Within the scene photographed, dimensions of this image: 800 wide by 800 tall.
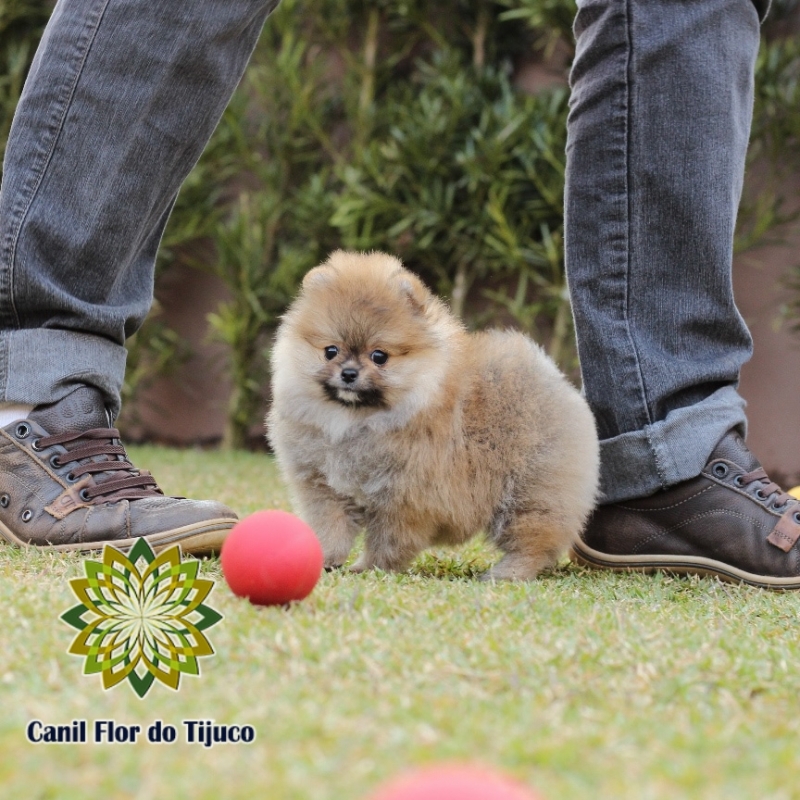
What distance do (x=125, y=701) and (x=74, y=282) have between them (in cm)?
109

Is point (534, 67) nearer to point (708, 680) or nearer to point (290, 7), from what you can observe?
point (290, 7)

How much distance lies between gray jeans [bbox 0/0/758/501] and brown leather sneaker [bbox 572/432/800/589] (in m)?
0.05

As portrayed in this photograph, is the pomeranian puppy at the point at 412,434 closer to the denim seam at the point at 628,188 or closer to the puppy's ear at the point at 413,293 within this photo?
the puppy's ear at the point at 413,293

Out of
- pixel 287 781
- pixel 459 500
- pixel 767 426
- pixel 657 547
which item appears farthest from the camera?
pixel 767 426

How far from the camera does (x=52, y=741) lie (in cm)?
88

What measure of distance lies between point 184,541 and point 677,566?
3.27 feet

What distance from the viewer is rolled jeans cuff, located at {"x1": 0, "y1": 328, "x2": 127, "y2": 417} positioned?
1.81 m

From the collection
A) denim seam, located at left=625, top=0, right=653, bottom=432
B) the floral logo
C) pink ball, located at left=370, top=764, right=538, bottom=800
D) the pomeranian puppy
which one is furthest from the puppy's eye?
pink ball, located at left=370, top=764, right=538, bottom=800

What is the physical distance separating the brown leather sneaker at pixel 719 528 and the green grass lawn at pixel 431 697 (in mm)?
276

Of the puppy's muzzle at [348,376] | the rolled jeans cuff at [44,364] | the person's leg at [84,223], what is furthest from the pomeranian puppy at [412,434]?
the rolled jeans cuff at [44,364]

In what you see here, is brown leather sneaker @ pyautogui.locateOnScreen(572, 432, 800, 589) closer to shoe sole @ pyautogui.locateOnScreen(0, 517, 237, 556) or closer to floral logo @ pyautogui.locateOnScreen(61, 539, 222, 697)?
shoe sole @ pyautogui.locateOnScreen(0, 517, 237, 556)

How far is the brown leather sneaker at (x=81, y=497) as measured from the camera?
68.9 inches

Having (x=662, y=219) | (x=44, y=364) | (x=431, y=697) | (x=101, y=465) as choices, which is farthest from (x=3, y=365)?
(x=662, y=219)

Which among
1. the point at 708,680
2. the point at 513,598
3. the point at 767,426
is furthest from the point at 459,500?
the point at 767,426
